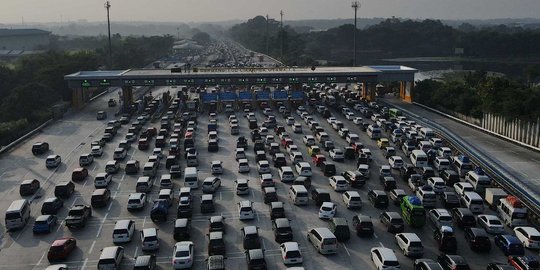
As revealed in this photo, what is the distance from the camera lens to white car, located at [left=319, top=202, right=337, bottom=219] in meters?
31.3

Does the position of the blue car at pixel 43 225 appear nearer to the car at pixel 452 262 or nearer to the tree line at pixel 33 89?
the car at pixel 452 262

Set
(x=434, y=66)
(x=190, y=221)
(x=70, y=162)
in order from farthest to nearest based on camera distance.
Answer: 1. (x=434, y=66)
2. (x=70, y=162)
3. (x=190, y=221)

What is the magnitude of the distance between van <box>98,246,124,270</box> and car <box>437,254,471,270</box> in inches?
602

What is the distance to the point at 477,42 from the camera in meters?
179

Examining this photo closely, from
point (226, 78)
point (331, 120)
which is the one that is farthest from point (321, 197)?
point (226, 78)

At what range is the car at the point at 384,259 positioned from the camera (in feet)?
78.5

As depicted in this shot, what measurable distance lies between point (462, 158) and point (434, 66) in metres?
143

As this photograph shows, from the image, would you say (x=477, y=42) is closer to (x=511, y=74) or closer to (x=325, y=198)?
(x=511, y=74)

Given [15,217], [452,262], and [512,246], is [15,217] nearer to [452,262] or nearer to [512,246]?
[452,262]

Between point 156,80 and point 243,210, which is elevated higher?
point 156,80

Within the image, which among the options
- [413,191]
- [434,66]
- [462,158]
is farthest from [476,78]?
[434,66]

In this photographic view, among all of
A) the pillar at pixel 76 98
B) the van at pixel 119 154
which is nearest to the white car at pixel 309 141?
the van at pixel 119 154

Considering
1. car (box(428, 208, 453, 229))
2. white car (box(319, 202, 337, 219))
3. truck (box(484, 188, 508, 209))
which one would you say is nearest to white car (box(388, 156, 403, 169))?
truck (box(484, 188, 508, 209))

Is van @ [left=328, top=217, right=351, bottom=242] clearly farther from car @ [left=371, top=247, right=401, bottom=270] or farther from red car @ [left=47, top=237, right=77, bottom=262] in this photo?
red car @ [left=47, top=237, right=77, bottom=262]
